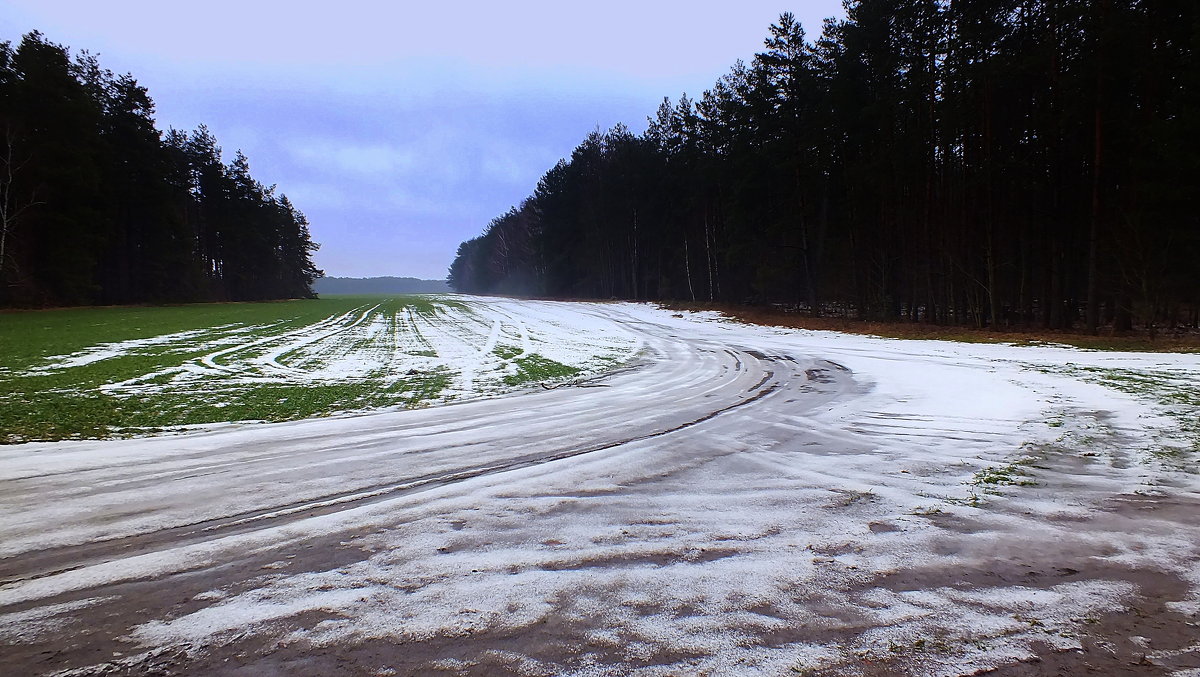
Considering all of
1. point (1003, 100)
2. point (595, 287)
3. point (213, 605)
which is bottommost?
point (213, 605)

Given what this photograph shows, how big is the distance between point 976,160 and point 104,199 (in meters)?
52.1

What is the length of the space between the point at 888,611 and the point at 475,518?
2211 millimetres

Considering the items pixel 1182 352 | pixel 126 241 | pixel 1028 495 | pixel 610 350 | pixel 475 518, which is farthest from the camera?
pixel 126 241

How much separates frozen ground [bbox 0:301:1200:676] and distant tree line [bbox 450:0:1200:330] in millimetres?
15422

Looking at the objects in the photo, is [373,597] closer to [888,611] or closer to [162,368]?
[888,611]

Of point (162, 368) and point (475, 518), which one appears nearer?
point (475, 518)

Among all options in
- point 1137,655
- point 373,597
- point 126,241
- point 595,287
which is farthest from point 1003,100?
point 126,241

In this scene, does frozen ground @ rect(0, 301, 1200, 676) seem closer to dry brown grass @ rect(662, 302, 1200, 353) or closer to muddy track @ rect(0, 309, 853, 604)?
muddy track @ rect(0, 309, 853, 604)

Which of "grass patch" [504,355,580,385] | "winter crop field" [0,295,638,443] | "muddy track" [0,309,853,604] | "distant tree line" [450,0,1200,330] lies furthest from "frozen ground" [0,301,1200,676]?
"distant tree line" [450,0,1200,330]

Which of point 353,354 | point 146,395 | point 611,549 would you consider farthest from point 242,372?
point 611,549

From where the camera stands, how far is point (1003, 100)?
2106cm

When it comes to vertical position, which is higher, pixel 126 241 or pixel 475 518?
pixel 126 241

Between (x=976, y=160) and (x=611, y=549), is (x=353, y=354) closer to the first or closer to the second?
(x=611, y=549)

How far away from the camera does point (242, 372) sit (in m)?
10.0
